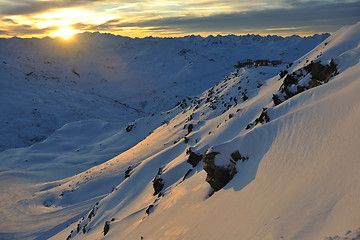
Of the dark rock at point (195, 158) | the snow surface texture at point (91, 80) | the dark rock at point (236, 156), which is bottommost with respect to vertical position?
the dark rock at point (195, 158)

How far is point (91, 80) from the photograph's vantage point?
9444 cm

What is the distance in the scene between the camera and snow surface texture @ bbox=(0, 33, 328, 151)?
53.3 metres

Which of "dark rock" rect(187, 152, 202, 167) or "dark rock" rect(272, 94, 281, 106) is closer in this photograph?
"dark rock" rect(187, 152, 202, 167)

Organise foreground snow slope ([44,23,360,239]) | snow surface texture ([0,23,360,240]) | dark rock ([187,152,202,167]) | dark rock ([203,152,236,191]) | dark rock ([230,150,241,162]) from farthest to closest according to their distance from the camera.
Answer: dark rock ([187,152,202,167]) < dark rock ([230,150,241,162]) < dark rock ([203,152,236,191]) < snow surface texture ([0,23,360,240]) < foreground snow slope ([44,23,360,239])

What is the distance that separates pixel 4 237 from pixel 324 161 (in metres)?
19.5

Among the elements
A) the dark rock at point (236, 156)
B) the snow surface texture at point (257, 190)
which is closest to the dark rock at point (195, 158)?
the snow surface texture at point (257, 190)

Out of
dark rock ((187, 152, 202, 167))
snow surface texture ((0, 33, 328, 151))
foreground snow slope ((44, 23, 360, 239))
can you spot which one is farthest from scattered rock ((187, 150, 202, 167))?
snow surface texture ((0, 33, 328, 151))

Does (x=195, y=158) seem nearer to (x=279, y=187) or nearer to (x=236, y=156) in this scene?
(x=236, y=156)

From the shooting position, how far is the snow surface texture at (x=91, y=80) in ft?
175

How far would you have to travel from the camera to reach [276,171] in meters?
7.07

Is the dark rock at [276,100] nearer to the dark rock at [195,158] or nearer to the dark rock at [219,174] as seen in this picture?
the dark rock at [195,158]

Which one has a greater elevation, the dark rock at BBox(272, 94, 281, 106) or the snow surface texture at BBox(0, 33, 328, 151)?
the snow surface texture at BBox(0, 33, 328, 151)

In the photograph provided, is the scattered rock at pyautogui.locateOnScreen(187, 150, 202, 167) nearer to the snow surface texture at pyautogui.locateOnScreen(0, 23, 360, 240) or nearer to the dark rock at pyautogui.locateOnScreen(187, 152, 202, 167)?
the dark rock at pyautogui.locateOnScreen(187, 152, 202, 167)

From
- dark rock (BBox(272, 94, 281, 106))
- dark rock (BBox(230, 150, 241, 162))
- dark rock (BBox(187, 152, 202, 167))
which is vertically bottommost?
dark rock (BBox(187, 152, 202, 167))
